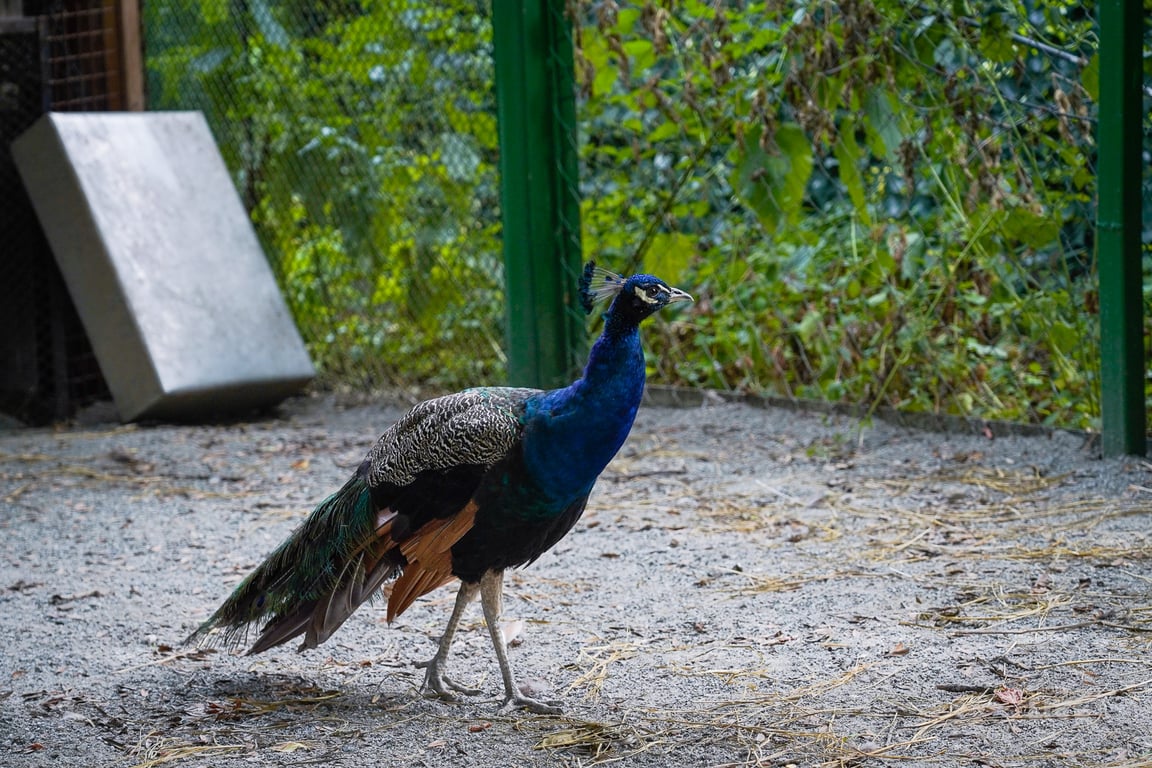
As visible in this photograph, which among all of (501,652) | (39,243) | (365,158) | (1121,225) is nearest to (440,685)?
(501,652)

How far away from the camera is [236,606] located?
124 inches

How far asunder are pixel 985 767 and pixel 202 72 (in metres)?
6.38

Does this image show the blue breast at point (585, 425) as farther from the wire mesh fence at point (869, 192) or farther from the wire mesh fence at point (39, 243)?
the wire mesh fence at point (39, 243)

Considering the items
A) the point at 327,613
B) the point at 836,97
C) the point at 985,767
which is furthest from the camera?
the point at 836,97

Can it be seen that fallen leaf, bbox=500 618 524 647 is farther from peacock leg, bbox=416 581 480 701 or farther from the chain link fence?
the chain link fence

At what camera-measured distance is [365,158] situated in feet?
22.7

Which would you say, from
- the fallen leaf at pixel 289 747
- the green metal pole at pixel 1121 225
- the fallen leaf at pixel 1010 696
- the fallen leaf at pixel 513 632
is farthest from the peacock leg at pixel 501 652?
the green metal pole at pixel 1121 225

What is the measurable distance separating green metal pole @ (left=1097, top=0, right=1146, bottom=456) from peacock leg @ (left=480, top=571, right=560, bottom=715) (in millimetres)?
2460

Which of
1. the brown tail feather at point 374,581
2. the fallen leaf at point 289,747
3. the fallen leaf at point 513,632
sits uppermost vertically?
the brown tail feather at point 374,581

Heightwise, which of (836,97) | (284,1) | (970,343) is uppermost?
(284,1)

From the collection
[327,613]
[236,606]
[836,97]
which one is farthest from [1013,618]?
[836,97]

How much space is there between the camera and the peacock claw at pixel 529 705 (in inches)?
114

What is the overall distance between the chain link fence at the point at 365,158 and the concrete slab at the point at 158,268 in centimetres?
46

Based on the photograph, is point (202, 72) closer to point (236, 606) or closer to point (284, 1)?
point (284, 1)
